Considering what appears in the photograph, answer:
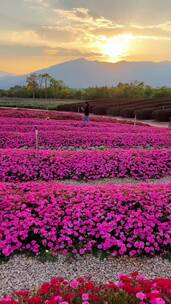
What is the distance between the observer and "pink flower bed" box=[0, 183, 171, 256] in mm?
7055

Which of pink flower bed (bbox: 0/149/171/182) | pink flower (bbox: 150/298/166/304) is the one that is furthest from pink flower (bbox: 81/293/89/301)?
pink flower bed (bbox: 0/149/171/182)

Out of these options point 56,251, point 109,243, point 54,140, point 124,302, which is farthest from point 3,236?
point 54,140

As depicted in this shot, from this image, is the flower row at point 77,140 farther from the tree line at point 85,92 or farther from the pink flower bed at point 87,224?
the tree line at point 85,92

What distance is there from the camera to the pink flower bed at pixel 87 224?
7.05 metres

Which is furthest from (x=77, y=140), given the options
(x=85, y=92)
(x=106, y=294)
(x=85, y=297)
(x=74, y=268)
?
(x=85, y=92)

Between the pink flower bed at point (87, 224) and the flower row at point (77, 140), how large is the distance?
33.3 feet

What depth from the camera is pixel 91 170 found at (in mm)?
12945

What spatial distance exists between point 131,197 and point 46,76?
118583mm

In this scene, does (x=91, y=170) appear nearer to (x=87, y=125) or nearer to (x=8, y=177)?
(x=8, y=177)

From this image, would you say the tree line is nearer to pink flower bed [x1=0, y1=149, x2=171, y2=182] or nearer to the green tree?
the green tree

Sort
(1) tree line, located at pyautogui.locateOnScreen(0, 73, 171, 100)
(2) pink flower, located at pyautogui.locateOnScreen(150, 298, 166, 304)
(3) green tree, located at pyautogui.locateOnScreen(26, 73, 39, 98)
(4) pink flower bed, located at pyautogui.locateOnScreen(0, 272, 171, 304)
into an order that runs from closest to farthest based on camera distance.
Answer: (2) pink flower, located at pyautogui.locateOnScreen(150, 298, 166, 304)
(4) pink flower bed, located at pyautogui.locateOnScreen(0, 272, 171, 304)
(1) tree line, located at pyautogui.locateOnScreen(0, 73, 171, 100)
(3) green tree, located at pyautogui.locateOnScreen(26, 73, 39, 98)

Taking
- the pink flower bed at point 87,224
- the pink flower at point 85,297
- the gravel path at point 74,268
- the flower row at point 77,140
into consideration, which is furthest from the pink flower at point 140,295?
the flower row at point 77,140

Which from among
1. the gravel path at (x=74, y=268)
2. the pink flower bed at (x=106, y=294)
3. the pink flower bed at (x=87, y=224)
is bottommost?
the gravel path at (x=74, y=268)

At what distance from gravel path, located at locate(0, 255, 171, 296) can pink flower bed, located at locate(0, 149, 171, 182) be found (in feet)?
19.3
